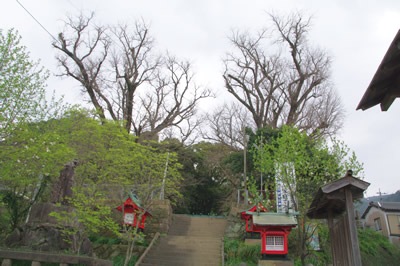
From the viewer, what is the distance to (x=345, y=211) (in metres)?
6.45

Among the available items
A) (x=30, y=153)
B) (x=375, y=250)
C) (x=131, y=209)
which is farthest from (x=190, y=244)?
(x=375, y=250)

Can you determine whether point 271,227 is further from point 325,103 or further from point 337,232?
point 325,103

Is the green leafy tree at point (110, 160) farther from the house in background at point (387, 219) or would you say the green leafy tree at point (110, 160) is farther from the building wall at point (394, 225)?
the building wall at point (394, 225)

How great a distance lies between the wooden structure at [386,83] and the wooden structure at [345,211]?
210 centimetres

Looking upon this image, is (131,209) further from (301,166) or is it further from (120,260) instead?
(301,166)

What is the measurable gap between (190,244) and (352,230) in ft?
35.0

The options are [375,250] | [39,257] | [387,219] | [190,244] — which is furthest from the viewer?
[387,219]

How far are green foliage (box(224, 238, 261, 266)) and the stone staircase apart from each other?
0.41 m

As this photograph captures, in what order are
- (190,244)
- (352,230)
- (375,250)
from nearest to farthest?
(352,230) < (190,244) < (375,250)

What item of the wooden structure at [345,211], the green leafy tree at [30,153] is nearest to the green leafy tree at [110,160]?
the green leafy tree at [30,153]

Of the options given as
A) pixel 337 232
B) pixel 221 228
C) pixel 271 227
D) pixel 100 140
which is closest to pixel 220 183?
pixel 221 228

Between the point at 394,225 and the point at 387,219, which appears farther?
the point at 387,219

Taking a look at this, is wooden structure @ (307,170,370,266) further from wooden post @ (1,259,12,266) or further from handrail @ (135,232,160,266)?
handrail @ (135,232,160,266)

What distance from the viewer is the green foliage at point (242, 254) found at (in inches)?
524
